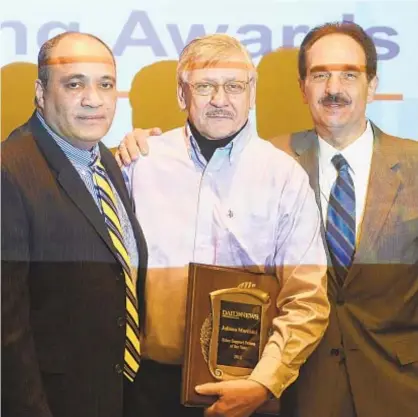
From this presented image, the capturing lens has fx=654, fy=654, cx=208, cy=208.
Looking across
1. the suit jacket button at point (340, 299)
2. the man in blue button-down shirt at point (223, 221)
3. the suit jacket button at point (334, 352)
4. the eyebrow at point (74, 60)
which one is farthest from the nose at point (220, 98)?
the suit jacket button at point (334, 352)

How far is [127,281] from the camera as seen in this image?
1.95 m

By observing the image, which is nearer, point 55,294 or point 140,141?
point 55,294

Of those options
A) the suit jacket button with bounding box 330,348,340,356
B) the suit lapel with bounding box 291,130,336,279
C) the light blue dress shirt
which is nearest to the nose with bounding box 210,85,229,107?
the light blue dress shirt

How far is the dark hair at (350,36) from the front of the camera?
6.53 feet

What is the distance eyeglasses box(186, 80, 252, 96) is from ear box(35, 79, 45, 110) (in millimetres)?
447

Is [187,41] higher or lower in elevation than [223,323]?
higher

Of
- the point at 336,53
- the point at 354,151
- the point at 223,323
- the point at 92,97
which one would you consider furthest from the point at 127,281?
the point at 336,53

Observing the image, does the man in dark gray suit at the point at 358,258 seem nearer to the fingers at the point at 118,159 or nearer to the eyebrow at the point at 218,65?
A: the fingers at the point at 118,159

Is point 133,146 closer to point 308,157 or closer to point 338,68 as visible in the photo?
point 308,157

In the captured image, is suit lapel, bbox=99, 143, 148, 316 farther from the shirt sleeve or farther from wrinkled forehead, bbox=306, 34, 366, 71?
Answer: wrinkled forehead, bbox=306, 34, 366, 71

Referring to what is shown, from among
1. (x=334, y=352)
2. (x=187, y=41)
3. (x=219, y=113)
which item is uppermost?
(x=187, y=41)

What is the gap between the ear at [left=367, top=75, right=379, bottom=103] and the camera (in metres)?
2.00

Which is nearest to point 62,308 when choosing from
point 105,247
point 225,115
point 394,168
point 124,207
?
point 105,247

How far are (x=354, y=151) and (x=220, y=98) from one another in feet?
1.47
